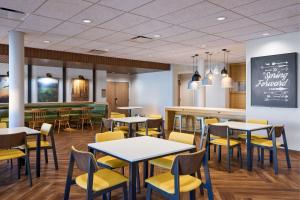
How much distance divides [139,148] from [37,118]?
616 centimetres

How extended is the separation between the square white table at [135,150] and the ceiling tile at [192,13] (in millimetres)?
2136

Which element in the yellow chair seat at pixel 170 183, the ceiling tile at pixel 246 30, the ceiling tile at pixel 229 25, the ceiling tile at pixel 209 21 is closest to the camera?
the yellow chair seat at pixel 170 183

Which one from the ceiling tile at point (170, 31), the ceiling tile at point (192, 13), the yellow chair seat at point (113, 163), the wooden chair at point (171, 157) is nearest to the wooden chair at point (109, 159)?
the yellow chair seat at point (113, 163)

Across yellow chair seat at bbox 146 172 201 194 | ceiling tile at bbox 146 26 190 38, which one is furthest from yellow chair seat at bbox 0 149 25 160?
ceiling tile at bbox 146 26 190 38

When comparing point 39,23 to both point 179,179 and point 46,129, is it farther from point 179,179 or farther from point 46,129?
point 179,179

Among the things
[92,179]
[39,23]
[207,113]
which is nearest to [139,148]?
[92,179]

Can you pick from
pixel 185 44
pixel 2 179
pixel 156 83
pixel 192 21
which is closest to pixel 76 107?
pixel 156 83

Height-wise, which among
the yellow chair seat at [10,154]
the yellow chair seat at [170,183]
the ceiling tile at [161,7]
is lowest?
the yellow chair seat at [170,183]

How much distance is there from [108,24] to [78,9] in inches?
33.6

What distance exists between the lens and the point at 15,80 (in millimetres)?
4949

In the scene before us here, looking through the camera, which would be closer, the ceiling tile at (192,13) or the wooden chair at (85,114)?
the ceiling tile at (192,13)

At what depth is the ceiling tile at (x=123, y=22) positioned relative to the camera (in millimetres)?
4078

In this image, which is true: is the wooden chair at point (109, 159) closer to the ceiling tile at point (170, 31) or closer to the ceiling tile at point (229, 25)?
the ceiling tile at point (170, 31)

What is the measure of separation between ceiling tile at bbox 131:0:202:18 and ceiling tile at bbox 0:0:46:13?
145cm
